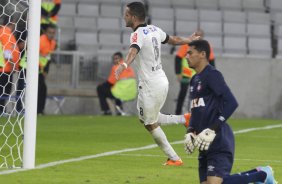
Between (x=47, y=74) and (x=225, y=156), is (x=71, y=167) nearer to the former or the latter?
(x=225, y=156)

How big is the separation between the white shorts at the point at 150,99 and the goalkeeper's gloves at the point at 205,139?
374 cm

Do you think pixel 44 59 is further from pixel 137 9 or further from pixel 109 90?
pixel 137 9

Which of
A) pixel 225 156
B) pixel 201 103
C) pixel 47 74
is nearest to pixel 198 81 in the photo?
pixel 201 103

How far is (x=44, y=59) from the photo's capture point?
21.2 m

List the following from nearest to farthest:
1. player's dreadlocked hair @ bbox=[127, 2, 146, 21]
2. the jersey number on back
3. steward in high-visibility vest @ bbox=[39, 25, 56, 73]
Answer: player's dreadlocked hair @ bbox=[127, 2, 146, 21], the jersey number on back, steward in high-visibility vest @ bbox=[39, 25, 56, 73]

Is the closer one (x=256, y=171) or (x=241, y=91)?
(x=256, y=171)

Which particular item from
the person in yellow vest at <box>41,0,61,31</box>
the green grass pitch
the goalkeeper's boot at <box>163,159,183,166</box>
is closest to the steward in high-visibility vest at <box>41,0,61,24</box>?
the person in yellow vest at <box>41,0,61,31</box>

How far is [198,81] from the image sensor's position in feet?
26.6

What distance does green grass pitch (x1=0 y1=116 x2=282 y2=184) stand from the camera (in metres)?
10.0

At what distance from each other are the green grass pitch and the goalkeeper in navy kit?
1.76 meters

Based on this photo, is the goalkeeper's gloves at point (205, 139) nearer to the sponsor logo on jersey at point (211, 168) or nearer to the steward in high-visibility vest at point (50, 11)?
the sponsor logo on jersey at point (211, 168)

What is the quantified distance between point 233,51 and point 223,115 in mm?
18014

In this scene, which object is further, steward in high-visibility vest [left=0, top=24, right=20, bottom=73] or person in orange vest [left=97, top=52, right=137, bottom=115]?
person in orange vest [left=97, top=52, right=137, bottom=115]

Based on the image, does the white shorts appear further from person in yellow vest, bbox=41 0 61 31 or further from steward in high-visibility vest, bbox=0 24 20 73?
person in yellow vest, bbox=41 0 61 31
